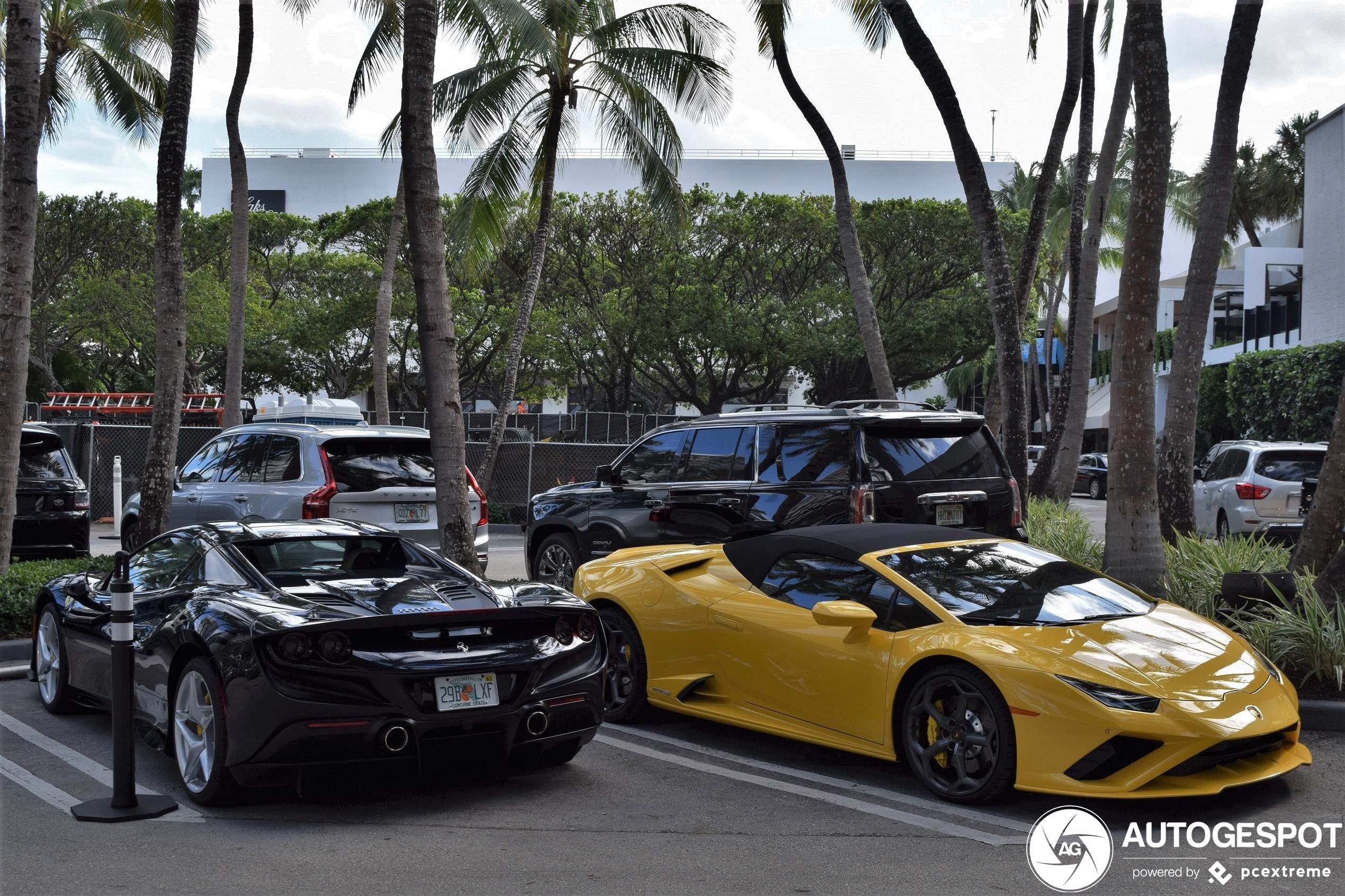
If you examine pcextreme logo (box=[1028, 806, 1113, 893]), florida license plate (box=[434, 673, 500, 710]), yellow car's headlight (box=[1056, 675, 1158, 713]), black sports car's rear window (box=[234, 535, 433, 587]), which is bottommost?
pcextreme logo (box=[1028, 806, 1113, 893])

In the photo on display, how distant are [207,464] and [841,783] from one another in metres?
8.93

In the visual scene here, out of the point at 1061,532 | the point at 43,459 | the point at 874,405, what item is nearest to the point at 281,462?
the point at 43,459

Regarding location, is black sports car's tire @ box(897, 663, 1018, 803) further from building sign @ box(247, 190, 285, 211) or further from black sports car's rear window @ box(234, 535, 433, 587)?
building sign @ box(247, 190, 285, 211)

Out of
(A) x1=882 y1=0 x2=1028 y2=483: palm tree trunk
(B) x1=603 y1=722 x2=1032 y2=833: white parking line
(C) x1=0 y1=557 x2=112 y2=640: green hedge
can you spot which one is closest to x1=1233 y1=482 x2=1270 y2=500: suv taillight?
(A) x1=882 y1=0 x2=1028 y2=483: palm tree trunk

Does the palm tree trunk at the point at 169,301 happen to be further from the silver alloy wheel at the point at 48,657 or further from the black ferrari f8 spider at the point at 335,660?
the black ferrari f8 spider at the point at 335,660

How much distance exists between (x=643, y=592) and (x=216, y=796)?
277 cm

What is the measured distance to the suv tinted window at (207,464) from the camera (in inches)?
497

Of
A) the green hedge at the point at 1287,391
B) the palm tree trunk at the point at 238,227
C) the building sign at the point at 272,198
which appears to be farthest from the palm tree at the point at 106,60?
the building sign at the point at 272,198

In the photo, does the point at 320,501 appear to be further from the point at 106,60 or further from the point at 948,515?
the point at 106,60

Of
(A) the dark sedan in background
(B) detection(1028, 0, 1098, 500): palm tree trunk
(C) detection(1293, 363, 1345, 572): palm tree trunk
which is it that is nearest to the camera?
(C) detection(1293, 363, 1345, 572): palm tree trunk

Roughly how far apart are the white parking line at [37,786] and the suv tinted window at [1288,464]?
639 inches

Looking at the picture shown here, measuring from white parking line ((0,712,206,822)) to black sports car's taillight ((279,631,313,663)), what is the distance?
0.86 meters

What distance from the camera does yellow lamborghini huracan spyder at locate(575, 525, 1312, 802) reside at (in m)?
5.30

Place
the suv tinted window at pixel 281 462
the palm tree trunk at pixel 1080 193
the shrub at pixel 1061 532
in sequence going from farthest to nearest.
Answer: the palm tree trunk at pixel 1080 193, the shrub at pixel 1061 532, the suv tinted window at pixel 281 462
